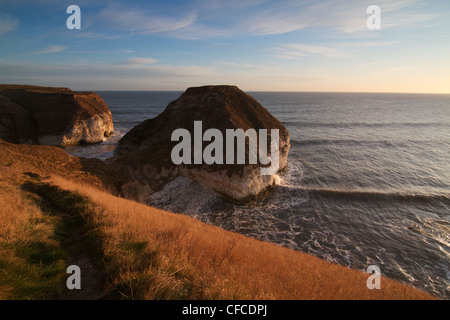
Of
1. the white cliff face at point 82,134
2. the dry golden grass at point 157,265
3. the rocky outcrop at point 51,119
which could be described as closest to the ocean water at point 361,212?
the dry golden grass at point 157,265

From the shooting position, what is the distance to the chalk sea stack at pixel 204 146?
65.1 ft

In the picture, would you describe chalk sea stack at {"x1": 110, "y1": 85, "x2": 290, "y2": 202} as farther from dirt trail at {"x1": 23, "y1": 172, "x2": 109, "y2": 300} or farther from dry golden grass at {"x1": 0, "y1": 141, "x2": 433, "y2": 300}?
dry golden grass at {"x1": 0, "y1": 141, "x2": 433, "y2": 300}

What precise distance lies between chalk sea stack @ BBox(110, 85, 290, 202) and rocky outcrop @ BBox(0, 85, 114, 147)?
20815mm

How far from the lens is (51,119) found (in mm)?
40219

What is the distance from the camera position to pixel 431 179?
24.6m

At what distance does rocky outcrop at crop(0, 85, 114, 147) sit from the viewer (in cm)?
3678

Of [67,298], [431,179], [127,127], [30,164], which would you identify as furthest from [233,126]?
[127,127]

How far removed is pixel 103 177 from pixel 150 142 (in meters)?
9.15

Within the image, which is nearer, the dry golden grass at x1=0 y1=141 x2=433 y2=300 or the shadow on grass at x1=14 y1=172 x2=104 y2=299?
the dry golden grass at x1=0 y1=141 x2=433 y2=300

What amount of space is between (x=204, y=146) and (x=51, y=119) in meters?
36.9

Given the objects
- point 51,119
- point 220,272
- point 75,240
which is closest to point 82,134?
point 51,119

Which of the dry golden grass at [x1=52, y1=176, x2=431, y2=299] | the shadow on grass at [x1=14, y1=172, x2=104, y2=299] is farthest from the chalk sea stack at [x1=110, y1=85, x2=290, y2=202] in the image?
the dry golden grass at [x1=52, y1=176, x2=431, y2=299]

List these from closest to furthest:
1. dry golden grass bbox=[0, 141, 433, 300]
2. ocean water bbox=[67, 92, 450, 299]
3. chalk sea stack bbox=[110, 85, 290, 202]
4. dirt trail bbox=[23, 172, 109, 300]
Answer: dry golden grass bbox=[0, 141, 433, 300]
dirt trail bbox=[23, 172, 109, 300]
ocean water bbox=[67, 92, 450, 299]
chalk sea stack bbox=[110, 85, 290, 202]

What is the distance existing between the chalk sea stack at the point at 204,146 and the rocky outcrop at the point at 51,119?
68.3 ft
